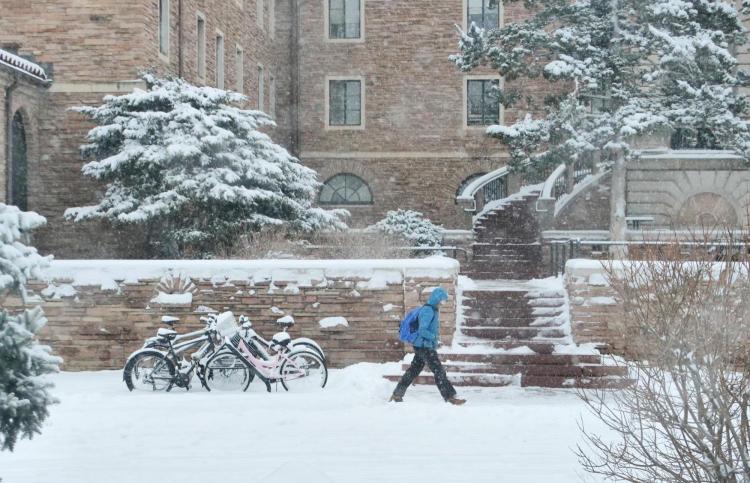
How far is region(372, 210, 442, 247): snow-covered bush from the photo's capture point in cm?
2544

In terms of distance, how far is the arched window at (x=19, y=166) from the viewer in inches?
781

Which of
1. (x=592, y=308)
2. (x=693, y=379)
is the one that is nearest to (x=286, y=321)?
(x=592, y=308)

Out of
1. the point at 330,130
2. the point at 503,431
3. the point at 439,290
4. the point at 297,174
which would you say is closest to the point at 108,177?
the point at 297,174

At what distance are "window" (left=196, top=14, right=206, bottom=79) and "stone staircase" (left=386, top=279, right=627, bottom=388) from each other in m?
11.9

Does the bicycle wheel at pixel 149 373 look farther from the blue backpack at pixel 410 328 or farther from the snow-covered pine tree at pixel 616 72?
the snow-covered pine tree at pixel 616 72

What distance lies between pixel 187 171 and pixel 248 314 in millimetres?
4969

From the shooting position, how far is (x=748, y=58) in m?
26.0

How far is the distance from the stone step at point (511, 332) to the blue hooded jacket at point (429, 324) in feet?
9.92

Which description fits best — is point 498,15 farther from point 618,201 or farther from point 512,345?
point 512,345

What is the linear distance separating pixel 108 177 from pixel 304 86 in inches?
584

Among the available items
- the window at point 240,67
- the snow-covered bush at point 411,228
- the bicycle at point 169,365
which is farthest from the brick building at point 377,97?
the bicycle at point 169,365

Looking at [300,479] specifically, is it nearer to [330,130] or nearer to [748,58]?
[748,58]

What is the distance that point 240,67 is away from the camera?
28516 mm

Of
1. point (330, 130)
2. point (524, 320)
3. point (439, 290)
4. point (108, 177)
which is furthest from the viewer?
point (330, 130)
